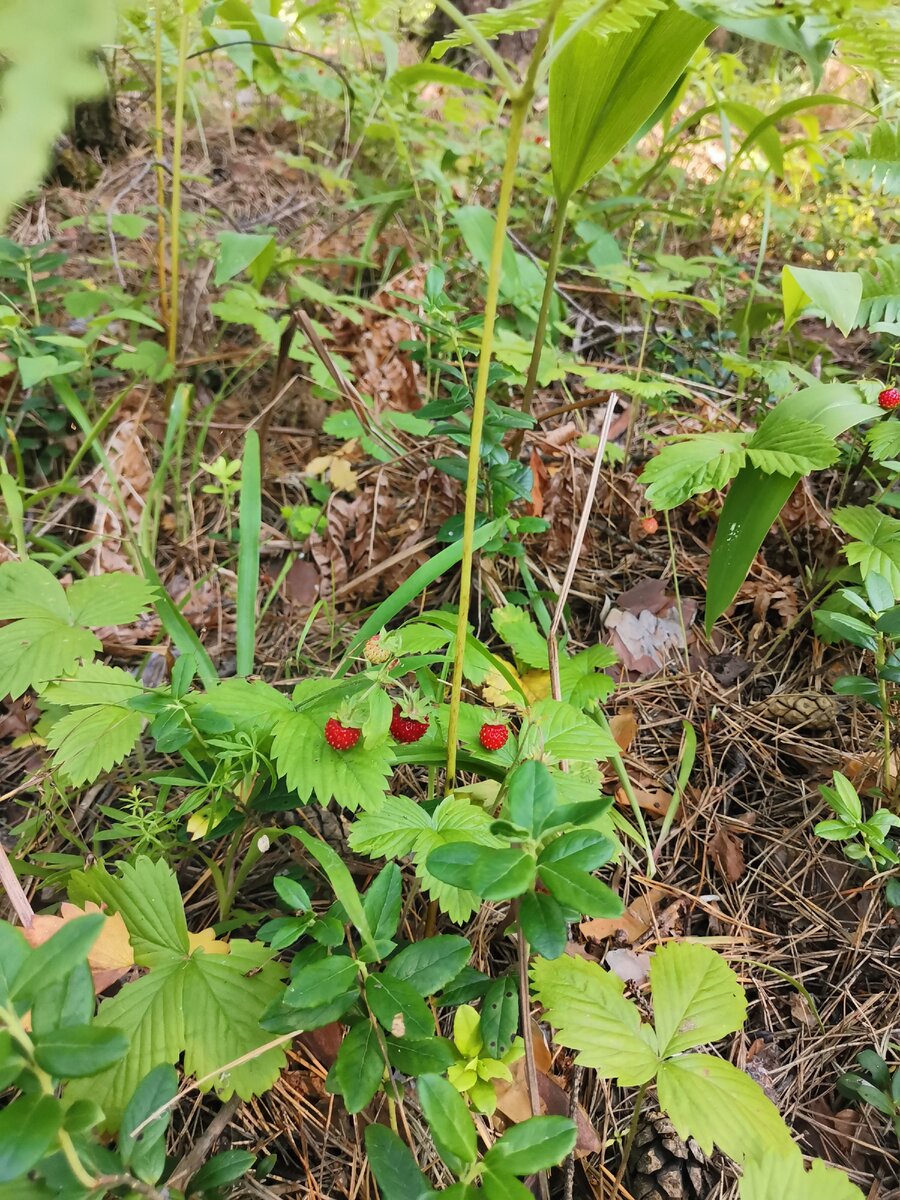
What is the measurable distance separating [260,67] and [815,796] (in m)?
2.92

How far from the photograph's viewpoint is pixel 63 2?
0.52 m

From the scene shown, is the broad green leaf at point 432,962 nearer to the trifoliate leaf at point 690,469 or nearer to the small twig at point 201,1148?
the small twig at point 201,1148

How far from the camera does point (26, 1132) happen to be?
49 cm

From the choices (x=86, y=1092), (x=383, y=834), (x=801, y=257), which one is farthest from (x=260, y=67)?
(x=86, y=1092)

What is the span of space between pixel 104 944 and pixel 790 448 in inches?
50.0

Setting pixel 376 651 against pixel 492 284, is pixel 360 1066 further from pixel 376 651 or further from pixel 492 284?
pixel 492 284

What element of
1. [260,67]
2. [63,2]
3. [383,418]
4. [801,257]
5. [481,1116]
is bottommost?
[481,1116]

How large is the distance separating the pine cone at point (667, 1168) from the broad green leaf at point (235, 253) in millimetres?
1686

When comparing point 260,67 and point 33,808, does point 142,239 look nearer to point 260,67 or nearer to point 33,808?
point 260,67

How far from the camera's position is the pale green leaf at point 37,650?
104cm

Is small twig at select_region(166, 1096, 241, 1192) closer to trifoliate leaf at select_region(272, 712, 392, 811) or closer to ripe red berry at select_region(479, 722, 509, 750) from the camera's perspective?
trifoliate leaf at select_region(272, 712, 392, 811)

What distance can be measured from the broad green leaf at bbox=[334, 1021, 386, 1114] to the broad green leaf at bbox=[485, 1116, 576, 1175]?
0.13m

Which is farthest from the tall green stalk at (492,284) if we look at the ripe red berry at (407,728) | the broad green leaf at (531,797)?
the broad green leaf at (531,797)

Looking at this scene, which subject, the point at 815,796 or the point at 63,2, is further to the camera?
the point at 815,796
